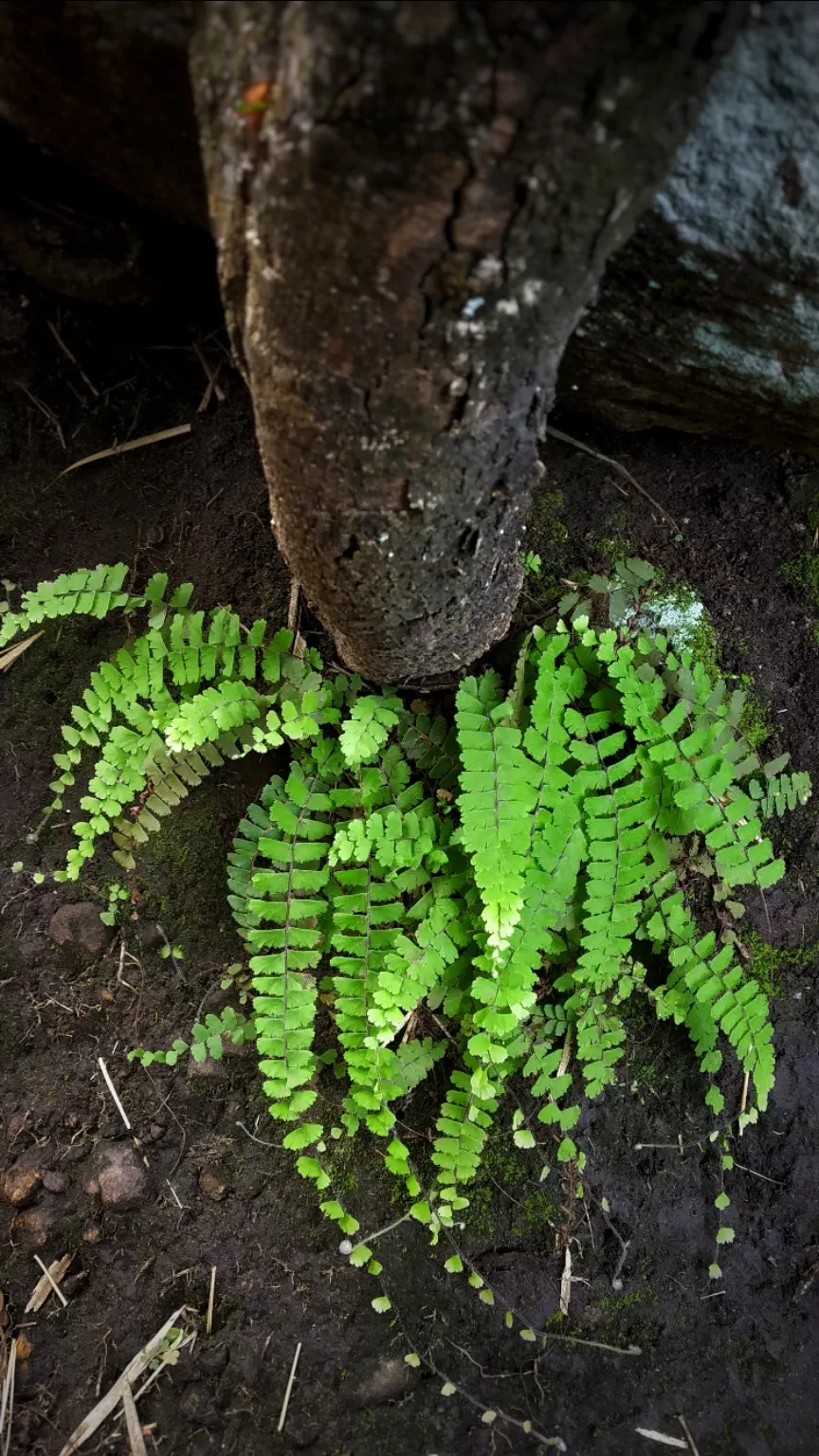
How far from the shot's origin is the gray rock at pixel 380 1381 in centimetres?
255

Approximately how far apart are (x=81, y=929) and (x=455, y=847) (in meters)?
1.26

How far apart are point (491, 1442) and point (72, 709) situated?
243 cm

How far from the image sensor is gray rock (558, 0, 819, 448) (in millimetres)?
1662

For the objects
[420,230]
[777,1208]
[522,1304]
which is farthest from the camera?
[777,1208]

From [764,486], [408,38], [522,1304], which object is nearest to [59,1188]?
[522,1304]

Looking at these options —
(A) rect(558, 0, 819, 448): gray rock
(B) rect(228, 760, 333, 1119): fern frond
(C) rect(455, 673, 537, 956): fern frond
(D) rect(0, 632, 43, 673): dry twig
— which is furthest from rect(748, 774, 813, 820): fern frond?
(D) rect(0, 632, 43, 673): dry twig

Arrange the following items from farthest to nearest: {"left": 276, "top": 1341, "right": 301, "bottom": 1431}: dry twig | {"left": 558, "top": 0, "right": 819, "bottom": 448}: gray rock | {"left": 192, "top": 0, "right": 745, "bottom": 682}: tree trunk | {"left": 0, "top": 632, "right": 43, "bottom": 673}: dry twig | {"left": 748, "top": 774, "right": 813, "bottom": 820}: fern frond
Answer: {"left": 0, "top": 632, "right": 43, "bottom": 673}: dry twig < {"left": 748, "top": 774, "right": 813, "bottom": 820}: fern frond < {"left": 276, "top": 1341, "right": 301, "bottom": 1431}: dry twig < {"left": 558, "top": 0, "right": 819, "bottom": 448}: gray rock < {"left": 192, "top": 0, "right": 745, "bottom": 682}: tree trunk

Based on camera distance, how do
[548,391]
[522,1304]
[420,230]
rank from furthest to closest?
[522,1304] → [548,391] → [420,230]

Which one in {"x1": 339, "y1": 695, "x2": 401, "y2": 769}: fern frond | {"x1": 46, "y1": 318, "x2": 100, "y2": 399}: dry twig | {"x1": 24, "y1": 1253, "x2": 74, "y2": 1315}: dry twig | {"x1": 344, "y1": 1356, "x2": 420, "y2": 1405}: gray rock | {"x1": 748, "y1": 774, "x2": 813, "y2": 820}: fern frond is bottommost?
{"x1": 344, "y1": 1356, "x2": 420, "y2": 1405}: gray rock

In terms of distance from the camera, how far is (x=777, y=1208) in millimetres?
2873

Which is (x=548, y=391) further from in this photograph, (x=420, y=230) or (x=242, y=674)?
(x=242, y=674)

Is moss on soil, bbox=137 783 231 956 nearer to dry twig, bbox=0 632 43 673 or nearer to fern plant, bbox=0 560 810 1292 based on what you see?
fern plant, bbox=0 560 810 1292

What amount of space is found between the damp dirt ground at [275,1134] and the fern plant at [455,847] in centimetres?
16

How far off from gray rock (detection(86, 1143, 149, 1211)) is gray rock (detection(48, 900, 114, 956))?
60 cm
